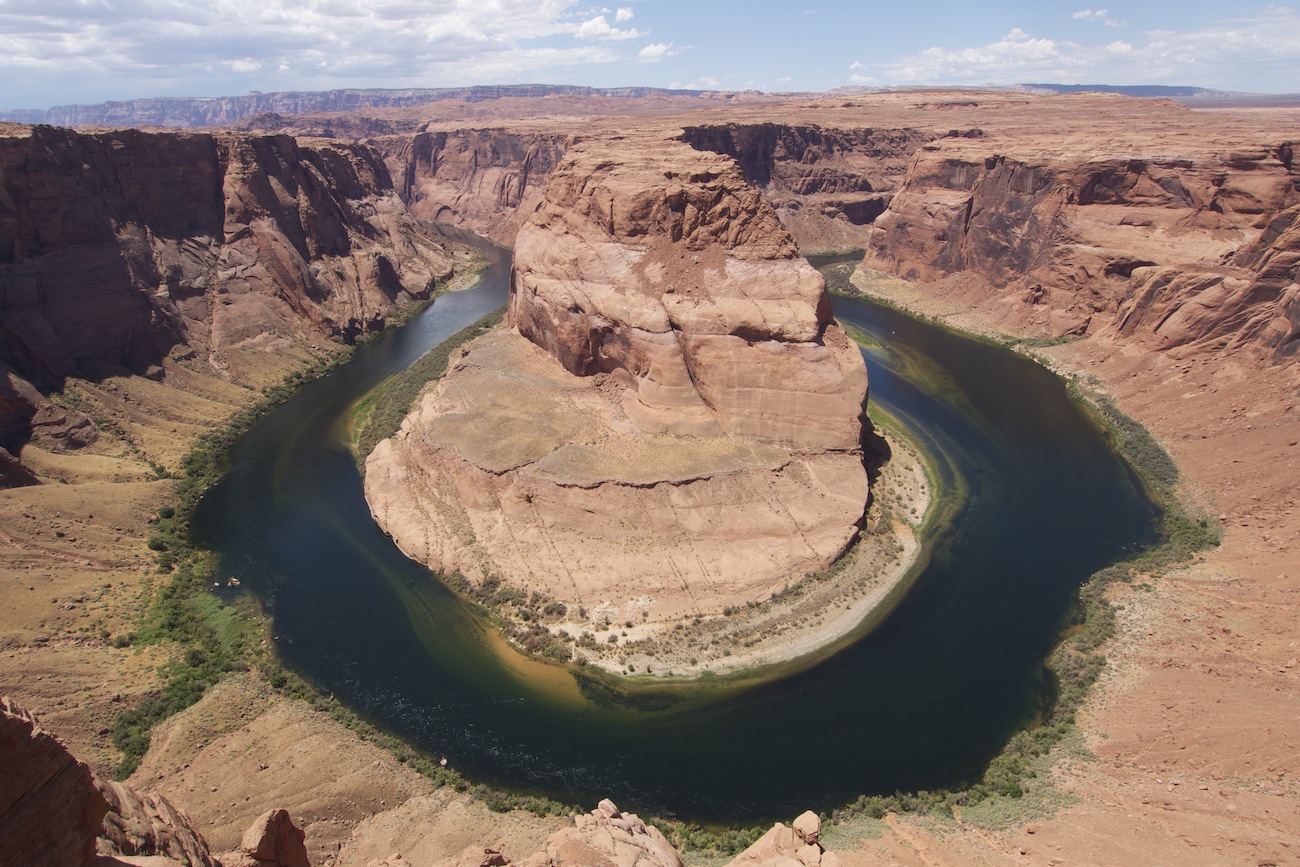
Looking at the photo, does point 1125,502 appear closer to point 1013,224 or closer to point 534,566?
point 534,566

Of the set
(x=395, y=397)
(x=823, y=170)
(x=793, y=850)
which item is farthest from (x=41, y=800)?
(x=823, y=170)

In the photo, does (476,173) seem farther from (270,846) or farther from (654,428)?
(270,846)

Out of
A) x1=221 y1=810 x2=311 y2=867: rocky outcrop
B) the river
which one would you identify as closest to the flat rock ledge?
the river

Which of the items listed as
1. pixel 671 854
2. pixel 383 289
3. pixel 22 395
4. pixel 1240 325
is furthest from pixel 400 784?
pixel 383 289

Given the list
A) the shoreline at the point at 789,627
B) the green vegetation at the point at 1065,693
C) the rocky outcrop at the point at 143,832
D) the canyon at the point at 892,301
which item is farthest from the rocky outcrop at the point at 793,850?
the rocky outcrop at the point at 143,832

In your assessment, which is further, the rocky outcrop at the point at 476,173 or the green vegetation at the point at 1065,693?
the rocky outcrop at the point at 476,173

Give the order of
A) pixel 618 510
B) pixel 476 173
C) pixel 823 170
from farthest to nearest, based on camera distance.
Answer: pixel 476 173 → pixel 823 170 → pixel 618 510

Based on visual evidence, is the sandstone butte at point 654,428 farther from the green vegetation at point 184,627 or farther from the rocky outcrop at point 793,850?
the rocky outcrop at point 793,850
